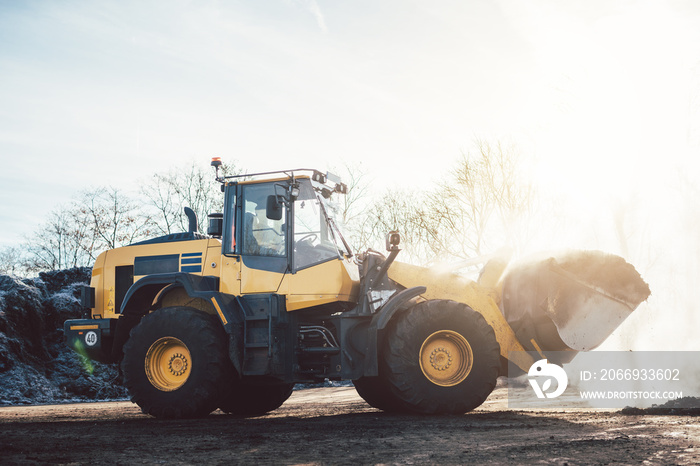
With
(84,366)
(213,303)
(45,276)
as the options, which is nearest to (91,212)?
(45,276)

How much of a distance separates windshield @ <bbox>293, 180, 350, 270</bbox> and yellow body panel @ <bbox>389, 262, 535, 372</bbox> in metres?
0.89

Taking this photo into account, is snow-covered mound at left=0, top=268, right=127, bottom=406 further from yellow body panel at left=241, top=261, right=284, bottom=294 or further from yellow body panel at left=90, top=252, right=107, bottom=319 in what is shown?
yellow body panel at left=241, top=261, right=284, bottom=294

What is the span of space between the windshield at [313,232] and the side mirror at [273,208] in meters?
0.40

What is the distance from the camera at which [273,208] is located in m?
8.66

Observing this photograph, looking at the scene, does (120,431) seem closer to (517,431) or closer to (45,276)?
(517,431)

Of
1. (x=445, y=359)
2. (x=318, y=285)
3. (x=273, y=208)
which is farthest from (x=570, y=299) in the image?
(x=273, y=208)

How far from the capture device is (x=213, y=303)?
28.9 ft

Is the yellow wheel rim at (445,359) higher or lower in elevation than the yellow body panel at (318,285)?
lower

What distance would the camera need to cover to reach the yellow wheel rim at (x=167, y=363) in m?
8.93

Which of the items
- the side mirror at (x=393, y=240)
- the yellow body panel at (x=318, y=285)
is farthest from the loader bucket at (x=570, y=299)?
the yellow body panel at (x=318, y=285)

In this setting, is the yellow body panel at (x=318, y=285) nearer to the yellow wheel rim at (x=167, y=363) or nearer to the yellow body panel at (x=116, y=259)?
the yellow body panel at (x=116, y=259)

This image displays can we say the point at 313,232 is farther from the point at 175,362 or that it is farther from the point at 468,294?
the point at 175,362

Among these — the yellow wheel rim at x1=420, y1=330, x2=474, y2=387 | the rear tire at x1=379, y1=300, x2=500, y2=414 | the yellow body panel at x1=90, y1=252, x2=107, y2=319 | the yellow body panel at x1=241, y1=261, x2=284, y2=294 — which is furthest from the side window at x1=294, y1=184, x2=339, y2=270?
the yellow body panel at x1=90, y1=252, x2=107, y2=319

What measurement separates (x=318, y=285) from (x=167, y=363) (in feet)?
7.52
